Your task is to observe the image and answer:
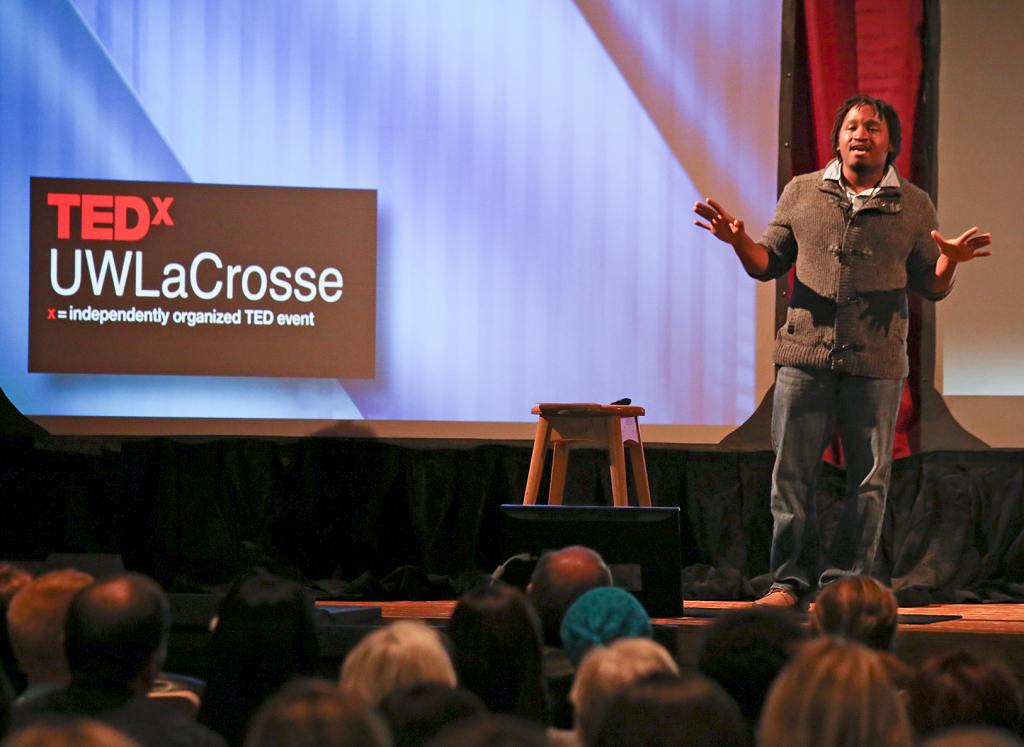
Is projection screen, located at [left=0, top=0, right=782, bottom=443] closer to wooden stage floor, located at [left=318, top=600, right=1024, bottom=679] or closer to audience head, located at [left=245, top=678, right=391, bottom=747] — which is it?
wooden stage floor, located at [left=318, top=600, right=1024, bottom=679]

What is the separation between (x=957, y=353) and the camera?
4594mm

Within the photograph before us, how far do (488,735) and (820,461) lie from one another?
8.28 feet

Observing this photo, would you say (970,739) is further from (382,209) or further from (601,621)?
(382,209)

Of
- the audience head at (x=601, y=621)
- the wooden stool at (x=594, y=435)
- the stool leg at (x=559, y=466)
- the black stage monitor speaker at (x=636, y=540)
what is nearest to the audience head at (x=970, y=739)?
the audience head at (x=601, y=621)

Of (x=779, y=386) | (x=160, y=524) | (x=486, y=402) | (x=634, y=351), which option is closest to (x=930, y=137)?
(x=634, y=351)

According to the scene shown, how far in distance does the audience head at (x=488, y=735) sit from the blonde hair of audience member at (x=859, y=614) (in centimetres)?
116

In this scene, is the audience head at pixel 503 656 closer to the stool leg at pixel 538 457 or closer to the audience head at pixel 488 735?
the audience head at pixel 488 735

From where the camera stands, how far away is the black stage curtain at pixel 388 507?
13.6 feet

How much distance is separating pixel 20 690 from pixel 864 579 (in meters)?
1.66

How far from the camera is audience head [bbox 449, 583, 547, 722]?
65.5 inches

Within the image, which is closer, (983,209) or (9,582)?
(9,582)

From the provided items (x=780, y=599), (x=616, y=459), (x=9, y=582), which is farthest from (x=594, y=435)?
(x=9, y=582)

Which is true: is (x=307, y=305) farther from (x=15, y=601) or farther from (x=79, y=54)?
(x=15, y=601)

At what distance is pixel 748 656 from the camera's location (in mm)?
1599
